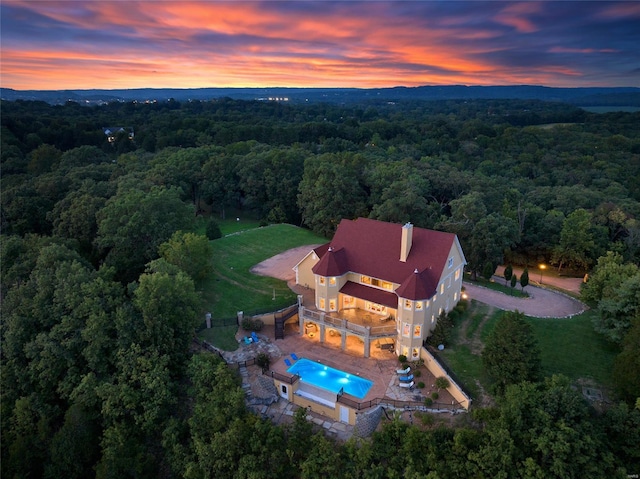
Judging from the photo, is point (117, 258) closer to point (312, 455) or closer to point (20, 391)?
point (20, 391)

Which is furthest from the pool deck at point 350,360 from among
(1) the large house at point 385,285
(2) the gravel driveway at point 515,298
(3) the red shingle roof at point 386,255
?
(2) the gravel driveway at point 515,298

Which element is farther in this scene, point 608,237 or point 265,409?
point 608,237

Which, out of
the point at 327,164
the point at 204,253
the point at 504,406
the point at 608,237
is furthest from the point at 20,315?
the point at 608,237

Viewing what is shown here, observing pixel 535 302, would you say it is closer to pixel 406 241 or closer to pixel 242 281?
pixel 406 241

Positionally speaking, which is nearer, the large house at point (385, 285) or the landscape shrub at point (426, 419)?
the landscape shrub at point (426, 419)

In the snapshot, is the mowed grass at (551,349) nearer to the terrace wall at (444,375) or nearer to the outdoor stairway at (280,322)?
the terrace wall at (444,375)

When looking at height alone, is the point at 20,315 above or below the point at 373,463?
above
